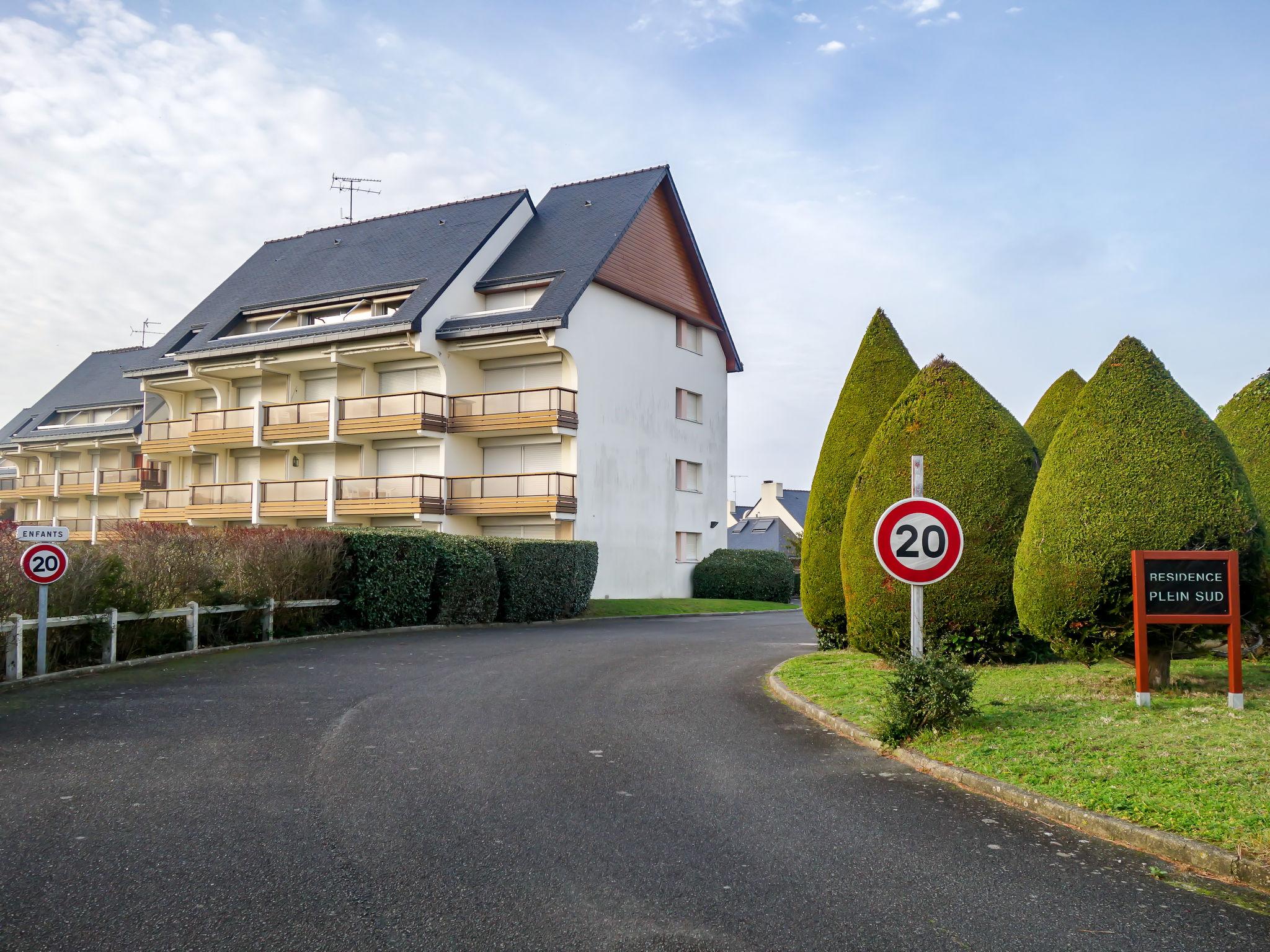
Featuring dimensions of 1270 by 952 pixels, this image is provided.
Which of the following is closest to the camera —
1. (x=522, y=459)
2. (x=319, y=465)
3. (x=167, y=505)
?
(x=522, y=459)

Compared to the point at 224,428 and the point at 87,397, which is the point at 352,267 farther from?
the point at 87,397

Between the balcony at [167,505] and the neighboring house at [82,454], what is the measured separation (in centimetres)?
462

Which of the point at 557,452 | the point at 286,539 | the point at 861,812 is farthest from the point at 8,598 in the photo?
the point at 557,452

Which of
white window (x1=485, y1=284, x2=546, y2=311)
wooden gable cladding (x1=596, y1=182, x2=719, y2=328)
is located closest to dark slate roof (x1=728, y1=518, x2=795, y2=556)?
wooden gable cladding (x1=596, y1=182, x2=719, y2=328)

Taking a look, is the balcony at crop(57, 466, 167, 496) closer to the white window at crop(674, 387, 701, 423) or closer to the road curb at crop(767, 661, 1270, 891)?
the white window at crop(674, 387, 701, 423)

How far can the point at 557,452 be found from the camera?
33.3 m

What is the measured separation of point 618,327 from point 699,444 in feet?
21.1

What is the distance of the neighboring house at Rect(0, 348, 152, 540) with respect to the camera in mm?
47000

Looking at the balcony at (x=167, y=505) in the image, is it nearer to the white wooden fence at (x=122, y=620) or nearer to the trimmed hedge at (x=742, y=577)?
the trimmed hedge at (x=742, y=577)

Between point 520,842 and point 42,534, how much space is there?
29.3ft

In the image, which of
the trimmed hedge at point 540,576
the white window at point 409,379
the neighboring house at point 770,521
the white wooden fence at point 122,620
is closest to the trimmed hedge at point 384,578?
the white wooden fence at point 122,620

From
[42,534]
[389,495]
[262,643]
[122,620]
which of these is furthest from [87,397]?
[42,534]

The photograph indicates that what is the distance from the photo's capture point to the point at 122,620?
45.5ft

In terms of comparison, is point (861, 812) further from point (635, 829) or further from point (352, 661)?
point (352, 661)
